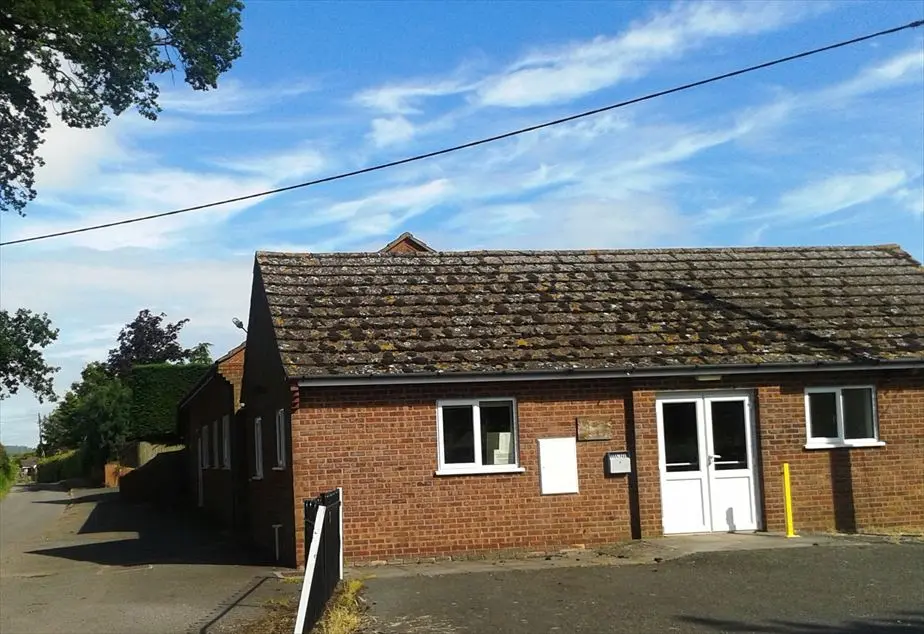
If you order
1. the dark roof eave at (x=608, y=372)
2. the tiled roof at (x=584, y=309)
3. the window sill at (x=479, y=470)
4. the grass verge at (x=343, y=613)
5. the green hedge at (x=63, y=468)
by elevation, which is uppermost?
the tiled roof at (x=584, y=309)

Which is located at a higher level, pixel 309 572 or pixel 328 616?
pixel 309 572

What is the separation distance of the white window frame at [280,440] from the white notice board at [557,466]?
12.8 feet

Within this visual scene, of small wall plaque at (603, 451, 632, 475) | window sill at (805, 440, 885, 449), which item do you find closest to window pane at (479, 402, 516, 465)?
small wall plaque at (603, 451, 632, 475)

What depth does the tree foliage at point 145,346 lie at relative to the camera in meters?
71.2

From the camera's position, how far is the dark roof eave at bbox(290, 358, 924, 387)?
14.4 metres

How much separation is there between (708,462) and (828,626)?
6.53 metres

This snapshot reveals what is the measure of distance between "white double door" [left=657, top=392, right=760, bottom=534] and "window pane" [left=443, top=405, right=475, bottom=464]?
114 inches

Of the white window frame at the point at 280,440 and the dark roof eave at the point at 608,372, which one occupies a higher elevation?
the dark roof eave at the point at 608,372

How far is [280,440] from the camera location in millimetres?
16297

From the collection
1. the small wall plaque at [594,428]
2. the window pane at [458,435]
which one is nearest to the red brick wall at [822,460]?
the small wall plaque at [594,428]

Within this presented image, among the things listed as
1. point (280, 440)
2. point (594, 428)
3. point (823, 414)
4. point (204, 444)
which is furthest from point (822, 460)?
point (204, 444)

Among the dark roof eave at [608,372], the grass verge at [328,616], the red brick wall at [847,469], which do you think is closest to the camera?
A: the grass verge at [328,616]

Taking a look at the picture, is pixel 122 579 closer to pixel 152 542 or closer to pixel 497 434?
pixel 497 434

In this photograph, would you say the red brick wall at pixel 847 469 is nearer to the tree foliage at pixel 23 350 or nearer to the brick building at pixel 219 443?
the brick building at pixel 219 443
